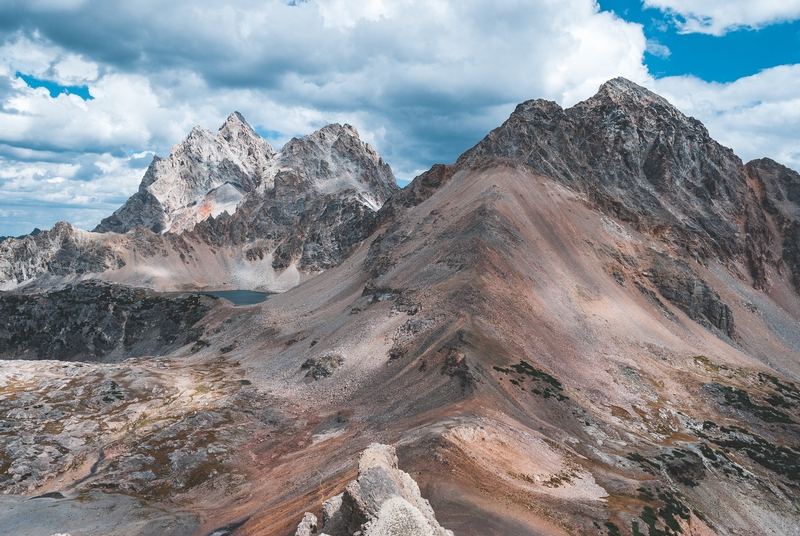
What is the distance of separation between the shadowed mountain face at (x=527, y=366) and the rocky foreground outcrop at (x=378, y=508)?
955mm

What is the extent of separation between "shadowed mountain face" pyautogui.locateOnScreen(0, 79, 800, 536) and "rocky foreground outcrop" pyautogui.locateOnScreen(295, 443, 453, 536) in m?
0.95

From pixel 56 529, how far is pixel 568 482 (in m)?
36.6

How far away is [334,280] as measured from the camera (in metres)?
124

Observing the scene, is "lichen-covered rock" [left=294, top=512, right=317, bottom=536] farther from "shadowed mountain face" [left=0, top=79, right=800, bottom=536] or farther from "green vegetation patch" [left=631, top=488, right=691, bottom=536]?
"green vegetation patch" [left=631, top=488, right=691, bottom=536]

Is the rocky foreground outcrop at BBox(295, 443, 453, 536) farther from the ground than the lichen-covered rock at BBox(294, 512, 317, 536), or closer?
farther from the ground

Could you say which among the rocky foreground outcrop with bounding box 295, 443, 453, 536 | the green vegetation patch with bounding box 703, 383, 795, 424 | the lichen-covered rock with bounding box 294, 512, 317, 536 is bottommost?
the green vegetation patch with bounding box 703, 383, 795, 424

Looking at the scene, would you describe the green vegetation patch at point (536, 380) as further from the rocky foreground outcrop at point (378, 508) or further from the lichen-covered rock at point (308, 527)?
the lichen-covered rock at point (308, 527)

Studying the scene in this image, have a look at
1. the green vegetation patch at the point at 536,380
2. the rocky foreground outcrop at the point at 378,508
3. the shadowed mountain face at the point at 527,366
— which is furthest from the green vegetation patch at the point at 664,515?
the green vegetation patch at the point at 536,380

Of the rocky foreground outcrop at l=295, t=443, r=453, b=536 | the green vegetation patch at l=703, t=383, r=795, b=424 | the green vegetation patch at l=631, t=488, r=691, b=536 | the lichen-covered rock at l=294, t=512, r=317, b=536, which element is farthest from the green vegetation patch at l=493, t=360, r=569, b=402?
the lichen-covered rock at l=294, t=512, r=317, b=536

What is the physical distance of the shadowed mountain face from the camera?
3406 cm

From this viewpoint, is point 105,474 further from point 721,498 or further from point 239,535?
point 721,498

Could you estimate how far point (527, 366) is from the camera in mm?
55500

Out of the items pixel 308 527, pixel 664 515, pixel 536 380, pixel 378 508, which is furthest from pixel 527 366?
pixel 378 508

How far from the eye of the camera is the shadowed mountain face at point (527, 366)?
3406 centimetres
